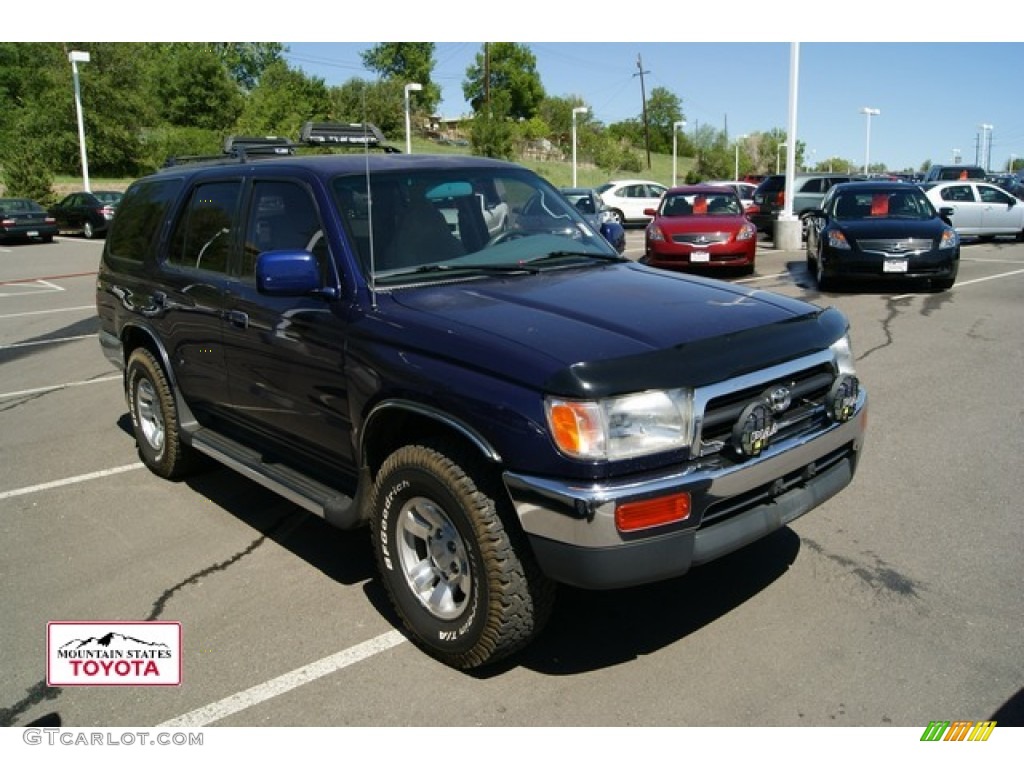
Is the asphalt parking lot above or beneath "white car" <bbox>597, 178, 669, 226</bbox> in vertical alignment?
beneath

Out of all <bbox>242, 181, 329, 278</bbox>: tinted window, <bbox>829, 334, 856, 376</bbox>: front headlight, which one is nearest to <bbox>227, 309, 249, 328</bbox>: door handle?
<bbox>242, 181, 329, 278</bbox>: tinted window

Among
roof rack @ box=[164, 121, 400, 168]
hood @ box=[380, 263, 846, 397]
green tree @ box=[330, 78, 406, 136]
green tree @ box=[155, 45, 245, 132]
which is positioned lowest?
hood @ box=[380, 263, 846, 397]

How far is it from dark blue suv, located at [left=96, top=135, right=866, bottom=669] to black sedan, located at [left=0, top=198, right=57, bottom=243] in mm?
27472

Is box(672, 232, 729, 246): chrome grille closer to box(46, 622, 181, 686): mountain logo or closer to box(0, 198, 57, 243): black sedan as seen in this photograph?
box(46, 622, 181, 686): mountain logo

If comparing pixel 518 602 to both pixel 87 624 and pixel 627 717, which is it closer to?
pixel 627 717

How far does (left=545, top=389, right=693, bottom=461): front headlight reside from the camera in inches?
116

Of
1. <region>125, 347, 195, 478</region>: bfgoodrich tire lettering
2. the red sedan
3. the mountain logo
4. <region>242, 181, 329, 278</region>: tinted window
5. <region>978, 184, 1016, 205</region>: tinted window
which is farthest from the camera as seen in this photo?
<region>978, 184, 1016, 205</region>: tinted window

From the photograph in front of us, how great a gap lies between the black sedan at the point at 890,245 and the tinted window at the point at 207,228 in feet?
31.2

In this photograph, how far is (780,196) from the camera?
71.7 feet

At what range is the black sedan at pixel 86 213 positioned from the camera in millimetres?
30191

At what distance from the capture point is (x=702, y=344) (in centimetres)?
323

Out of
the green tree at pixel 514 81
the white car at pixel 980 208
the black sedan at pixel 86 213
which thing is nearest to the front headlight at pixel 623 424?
the white car at pixel 980 208

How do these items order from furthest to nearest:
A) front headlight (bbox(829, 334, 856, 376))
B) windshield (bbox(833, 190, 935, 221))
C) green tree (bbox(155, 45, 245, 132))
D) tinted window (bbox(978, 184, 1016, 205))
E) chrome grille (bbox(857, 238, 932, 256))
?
green tree (bbox(155, 45, 245, 132)), tinted window (bbox(978, 184, 1016, 205)), windshield (bbox(833, 190, 935, 221)), chrome grille (bbox(857, 238, 932, 256)), front headlight (bbox(829, 334, 856, 376))

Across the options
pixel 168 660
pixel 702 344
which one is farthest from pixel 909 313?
pixel 168 660
